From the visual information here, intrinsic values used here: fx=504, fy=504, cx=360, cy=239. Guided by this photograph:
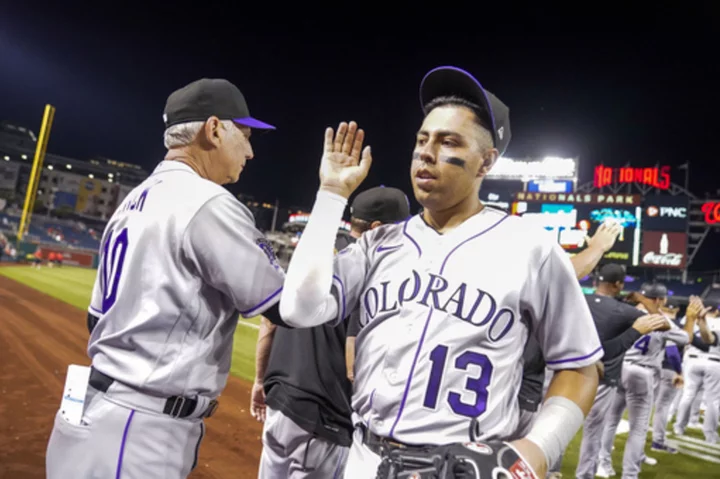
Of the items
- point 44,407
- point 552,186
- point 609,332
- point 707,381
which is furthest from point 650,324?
point 552,186

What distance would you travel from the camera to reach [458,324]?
4.75 feet

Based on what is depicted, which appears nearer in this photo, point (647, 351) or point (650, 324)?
point (650, 324)

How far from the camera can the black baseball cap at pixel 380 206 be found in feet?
11.0

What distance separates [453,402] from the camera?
1.40 m

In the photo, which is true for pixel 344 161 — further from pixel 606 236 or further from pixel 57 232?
pixel 57 232

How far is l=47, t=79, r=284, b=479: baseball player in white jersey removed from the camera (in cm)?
184

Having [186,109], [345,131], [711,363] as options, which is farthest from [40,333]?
[711,363]

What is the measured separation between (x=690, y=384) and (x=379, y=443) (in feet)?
28.4

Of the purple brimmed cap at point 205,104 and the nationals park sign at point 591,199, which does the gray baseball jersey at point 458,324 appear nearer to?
the purple brimmed cap at point 205,104

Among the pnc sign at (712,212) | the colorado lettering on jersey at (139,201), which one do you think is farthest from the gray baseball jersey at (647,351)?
the pnc sign at (712,212)

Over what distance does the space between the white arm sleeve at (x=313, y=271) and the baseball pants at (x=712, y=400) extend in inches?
345

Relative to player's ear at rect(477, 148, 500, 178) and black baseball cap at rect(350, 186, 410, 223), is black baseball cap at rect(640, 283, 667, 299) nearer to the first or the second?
black baseball cap at rect(350, 186, 410, 223)

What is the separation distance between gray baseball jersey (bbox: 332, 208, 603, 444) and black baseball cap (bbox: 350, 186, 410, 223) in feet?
5.48

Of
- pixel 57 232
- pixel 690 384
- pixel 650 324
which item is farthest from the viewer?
pixel 57 232
